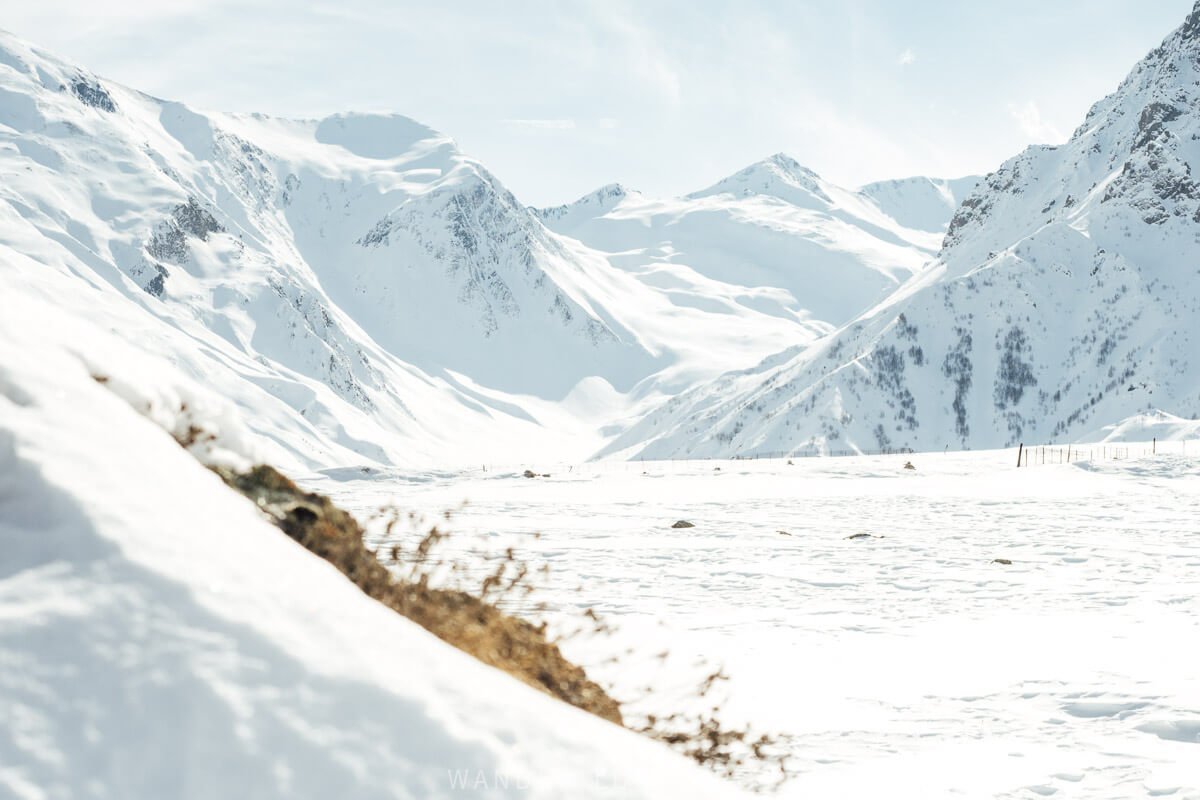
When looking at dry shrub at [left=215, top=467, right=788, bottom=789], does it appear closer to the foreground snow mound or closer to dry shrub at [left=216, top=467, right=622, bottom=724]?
dry shrub at [left=216, top=467, right=622, bottom=724]

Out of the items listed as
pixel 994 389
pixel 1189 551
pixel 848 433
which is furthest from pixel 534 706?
pixel 994 389

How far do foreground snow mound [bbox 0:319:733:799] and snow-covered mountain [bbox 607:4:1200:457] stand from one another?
3982 inches

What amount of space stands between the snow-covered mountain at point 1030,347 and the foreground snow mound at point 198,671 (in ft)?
332

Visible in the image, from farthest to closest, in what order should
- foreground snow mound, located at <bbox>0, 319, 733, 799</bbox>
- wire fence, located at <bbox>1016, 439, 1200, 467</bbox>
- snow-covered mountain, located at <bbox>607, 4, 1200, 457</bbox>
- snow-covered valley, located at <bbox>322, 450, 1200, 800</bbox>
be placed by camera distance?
snow-covered mountain, located at <bbox>607, 4, 1200, 457</bbox>
wire fence, located at <bbox>1016, 439, 1200, 467</bbox>
snow-covered valley, located at <bbox>322, 450, 1200, 800</bbox>
foreground snow mound, located at <bbox>0, 319, 733, 799</bbox>

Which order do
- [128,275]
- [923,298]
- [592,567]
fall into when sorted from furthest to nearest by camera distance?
[128,275], [923,298], [592,567]

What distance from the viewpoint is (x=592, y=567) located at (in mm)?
11648

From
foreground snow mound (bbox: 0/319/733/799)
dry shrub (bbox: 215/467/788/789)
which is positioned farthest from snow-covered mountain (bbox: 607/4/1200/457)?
foreground snow mound (bbox: 0/319/733/799)

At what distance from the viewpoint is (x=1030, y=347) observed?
A: 117938mm

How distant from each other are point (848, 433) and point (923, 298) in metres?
32.6

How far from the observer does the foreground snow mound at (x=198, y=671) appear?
2027 millimetres

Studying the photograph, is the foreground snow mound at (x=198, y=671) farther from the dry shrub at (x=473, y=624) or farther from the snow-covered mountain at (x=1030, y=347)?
the snow-covered mountain at (x=1030, y=347)

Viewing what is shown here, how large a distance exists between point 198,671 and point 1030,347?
437 ft

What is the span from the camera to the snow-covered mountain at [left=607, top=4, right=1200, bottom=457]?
351 feet

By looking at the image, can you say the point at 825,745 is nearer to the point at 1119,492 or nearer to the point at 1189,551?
the point at 1189,551
